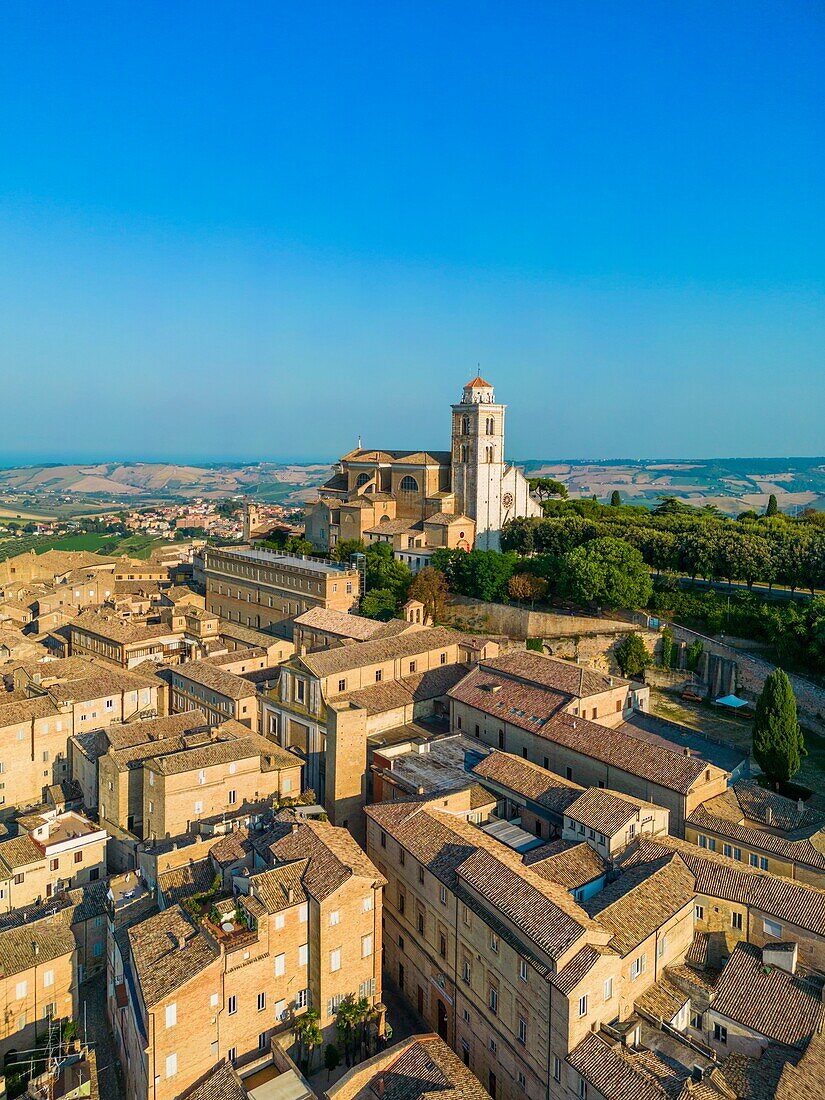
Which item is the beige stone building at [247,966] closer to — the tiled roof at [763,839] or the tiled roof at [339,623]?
the tiled roof at [763,839]

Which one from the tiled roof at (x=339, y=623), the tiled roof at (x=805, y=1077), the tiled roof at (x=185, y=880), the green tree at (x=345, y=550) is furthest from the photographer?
the green tree at (x=345, y=550)

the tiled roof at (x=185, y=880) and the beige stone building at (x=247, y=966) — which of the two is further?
the tiled roof at (x=185, y=880)

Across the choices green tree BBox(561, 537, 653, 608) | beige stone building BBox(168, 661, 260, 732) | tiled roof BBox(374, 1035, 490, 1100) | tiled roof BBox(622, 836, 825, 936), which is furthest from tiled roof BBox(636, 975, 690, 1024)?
green tree BBox(561, 537, 653, 608)

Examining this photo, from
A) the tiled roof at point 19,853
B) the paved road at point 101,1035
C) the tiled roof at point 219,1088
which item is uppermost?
the tiled roof at point 19,853

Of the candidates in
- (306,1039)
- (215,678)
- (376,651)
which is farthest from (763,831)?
(215,678)

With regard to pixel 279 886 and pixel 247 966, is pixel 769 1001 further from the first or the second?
pixel 247 966

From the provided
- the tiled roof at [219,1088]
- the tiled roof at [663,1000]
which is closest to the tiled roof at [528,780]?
the tiled roof at [663,1000]

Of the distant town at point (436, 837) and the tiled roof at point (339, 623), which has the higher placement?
the tiled roof at point (339, 623)

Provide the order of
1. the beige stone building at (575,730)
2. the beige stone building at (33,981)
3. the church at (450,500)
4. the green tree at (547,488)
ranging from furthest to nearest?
1. the green tree at (547,488)
2. the church at (450,500)
3. the beige stone building at (575,730)
4. the beige stone building at (33,981)
